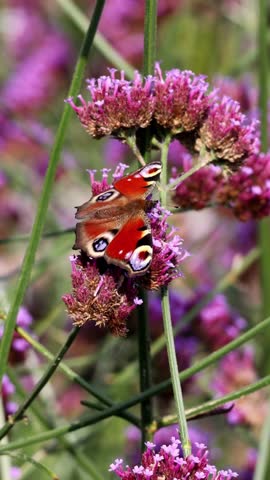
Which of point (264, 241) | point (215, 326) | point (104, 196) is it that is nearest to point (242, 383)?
point (215, 326)

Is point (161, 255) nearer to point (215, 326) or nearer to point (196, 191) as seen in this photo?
point (196, 191)

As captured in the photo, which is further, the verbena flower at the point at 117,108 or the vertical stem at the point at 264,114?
the vertical stem at the point at 264,114

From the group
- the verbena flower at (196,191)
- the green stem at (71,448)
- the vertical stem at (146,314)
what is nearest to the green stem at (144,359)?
the vertical stem at (146,314)

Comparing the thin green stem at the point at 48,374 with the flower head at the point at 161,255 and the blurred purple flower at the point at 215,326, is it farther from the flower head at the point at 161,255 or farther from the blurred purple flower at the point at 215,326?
the blurred purple flower at the point at 215,326

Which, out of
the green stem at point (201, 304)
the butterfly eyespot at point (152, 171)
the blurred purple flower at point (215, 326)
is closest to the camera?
the butterfly eyespot at point (152, 171)

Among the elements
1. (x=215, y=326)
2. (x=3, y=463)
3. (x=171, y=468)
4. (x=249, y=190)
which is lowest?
(x=171, y=468)

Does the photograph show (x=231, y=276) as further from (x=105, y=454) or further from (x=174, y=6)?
(x=174, y=6)
